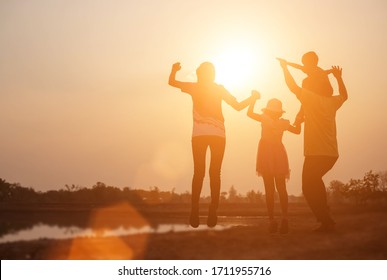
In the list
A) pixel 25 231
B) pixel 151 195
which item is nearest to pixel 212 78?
A: pixel 25 231

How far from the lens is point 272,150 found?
844cm

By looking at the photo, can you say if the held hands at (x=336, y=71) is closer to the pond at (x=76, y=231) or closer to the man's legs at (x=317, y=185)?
the man's legs at (x=317, y=185)

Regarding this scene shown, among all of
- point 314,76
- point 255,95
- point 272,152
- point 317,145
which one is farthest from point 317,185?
point 314,76

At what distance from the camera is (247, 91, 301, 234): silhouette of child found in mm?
8266

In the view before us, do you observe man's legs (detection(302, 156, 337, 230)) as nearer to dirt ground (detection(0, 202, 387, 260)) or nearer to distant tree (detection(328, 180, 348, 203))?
dirt ground (detection(0, 202, 387, 260))

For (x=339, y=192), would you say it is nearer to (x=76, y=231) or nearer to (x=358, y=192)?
(x=358, y=192)

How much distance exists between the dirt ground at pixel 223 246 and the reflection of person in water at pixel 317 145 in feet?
1.46

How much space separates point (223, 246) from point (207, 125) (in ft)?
6.24

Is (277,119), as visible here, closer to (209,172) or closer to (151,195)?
(209,172)

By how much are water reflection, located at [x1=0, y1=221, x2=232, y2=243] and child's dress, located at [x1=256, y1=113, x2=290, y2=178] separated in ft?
4.23

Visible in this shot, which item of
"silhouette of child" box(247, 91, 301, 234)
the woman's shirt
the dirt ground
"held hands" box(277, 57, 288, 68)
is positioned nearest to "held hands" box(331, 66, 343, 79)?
"held hands" box(277, 57, 288, 68)

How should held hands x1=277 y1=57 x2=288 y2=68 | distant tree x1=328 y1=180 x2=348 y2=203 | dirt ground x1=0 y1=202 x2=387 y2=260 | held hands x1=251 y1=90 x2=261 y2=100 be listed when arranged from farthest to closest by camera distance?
1. distant tree x1=328 y1=180 x2=348 y2=203
2. held hands x1=251 y1=90 x2=261 y2=100
3. held hands x1=277 y1=57 x2=288 y2=68
4. dirt ground x1=0 y1=202 x2=387 y2=260

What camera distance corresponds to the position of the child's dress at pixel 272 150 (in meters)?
8.31
